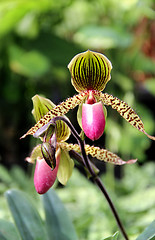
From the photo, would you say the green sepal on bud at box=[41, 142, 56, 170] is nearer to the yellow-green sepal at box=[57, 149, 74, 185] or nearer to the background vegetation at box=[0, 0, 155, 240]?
the yellow-green sepal at box=[57, 149, 74, 185]

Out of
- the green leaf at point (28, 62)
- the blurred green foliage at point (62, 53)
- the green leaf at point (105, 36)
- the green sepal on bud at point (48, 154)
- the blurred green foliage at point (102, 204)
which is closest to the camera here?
the green sepal on bud at point (48, 154)

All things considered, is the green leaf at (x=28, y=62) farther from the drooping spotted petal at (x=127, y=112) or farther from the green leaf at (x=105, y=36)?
the drooping spotted petal at (x=127, y=112)

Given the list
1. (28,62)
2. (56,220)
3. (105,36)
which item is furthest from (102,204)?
(28,62)

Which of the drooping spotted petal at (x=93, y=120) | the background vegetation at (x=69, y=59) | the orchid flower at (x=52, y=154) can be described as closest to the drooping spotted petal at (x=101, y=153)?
the orchid flower at (x=52, y=154)

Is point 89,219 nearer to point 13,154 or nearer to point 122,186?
point 122,186

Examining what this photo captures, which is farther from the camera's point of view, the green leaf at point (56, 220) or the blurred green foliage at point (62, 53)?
the blurred green foliage at point (62, 53)

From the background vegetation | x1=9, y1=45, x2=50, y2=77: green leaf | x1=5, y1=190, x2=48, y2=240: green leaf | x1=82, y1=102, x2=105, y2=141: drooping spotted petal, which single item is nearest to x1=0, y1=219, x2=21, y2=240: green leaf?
x1=5, y1=190, x2=48, y2=240: green leaf

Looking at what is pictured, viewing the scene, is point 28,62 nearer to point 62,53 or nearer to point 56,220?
point 62,53
